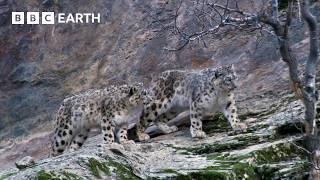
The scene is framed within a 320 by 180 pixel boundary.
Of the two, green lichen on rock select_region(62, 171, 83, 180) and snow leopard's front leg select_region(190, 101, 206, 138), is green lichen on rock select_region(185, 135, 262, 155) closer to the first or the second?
snow leopard's front leg select_region(190, 101, 206, 138)

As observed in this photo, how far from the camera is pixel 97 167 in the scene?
1092 cm

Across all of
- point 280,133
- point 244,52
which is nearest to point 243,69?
point 244,52

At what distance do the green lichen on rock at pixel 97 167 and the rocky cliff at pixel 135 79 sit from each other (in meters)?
0.02

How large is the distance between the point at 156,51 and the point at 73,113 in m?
6.65

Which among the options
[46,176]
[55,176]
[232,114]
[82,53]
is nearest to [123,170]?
[55,176]

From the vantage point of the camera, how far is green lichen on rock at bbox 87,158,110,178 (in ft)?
35.3

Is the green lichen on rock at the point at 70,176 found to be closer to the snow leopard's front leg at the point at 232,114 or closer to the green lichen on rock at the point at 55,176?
the green lichen on rock at the point at 55,176

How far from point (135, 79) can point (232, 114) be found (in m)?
6.59

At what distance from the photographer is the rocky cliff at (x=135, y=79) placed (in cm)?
1202

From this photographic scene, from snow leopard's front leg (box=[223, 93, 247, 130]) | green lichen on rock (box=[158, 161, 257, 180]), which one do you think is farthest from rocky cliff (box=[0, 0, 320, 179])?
snow leopard's front leg (box=[223, 93, 247, 130])

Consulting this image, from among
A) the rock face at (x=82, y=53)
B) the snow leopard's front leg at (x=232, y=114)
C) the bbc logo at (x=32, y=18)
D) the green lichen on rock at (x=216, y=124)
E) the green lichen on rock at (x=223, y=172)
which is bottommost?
the green lichen on rock at (x=223, y=172)

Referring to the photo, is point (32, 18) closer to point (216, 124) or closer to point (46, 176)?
point (216, 124)

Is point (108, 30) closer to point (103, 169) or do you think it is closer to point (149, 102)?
point (149, 102)

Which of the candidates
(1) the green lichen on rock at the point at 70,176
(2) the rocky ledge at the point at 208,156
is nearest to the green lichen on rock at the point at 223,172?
(2) the rocky ledge at the point at 208,156
